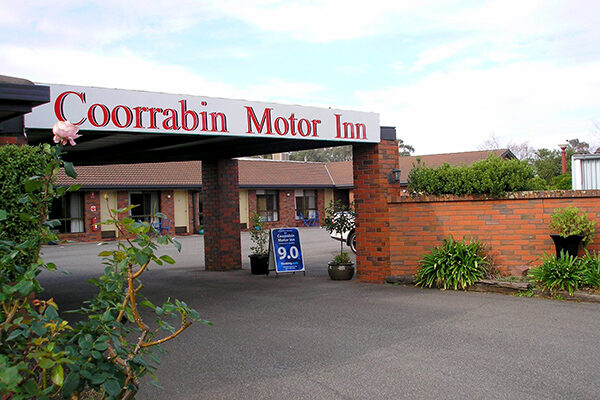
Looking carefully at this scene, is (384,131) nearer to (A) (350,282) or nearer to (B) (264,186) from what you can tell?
(A) (350,282)

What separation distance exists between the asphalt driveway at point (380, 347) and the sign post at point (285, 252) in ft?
7.76

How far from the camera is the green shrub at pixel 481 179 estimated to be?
36.2 feet

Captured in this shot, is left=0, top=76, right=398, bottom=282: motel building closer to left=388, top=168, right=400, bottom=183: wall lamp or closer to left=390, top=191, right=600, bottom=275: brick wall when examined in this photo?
left=388, top=168, right=400, bottom=183: wall lamp

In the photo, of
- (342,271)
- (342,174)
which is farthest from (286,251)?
(342,174)

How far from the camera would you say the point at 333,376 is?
593cm

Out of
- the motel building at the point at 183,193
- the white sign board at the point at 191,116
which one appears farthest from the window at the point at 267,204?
the white sign board at the point at 191,116

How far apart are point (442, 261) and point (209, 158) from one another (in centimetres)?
743

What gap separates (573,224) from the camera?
994 centimetres

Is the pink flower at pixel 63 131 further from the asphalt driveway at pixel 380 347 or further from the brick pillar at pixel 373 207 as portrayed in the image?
the brick pillar at pixel 373 207

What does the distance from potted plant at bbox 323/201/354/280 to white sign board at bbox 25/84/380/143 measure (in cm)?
217

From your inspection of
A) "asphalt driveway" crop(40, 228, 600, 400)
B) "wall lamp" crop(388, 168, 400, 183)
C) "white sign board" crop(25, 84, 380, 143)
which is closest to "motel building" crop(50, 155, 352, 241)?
"wall lamp" crop(388, 168, 400, 183)

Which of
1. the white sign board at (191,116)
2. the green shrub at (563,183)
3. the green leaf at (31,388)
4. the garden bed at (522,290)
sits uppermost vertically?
the white sign board at (191,116)

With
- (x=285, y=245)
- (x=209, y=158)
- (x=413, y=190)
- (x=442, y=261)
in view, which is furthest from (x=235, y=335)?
(x=209, y=158)

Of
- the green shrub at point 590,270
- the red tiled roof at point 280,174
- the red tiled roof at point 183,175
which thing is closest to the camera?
the green shrub at point 590,270
